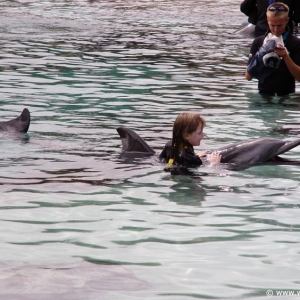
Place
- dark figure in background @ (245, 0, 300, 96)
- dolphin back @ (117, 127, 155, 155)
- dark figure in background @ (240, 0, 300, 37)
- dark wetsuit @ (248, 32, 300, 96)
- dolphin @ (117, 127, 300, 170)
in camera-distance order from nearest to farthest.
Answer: dolphin @ (117, 127, 300, 170), dolphin back @ (117, 127, 155, 155), dark figure in background @ (245, 0, 300, 96), dark wetsuit @ (248, 32, 300, 96), dark figure in background @ (240, 0, 300, 37)

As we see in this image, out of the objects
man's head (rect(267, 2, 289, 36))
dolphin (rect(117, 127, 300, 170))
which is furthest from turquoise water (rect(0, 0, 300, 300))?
man's head (rect(267, 2, 289, 36))

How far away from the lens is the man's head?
11116 millimetres

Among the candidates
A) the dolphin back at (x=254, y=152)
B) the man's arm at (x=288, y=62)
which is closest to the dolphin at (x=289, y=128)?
the man's arm at (x=288, y=62)

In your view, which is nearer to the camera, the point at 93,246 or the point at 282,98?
the point at 93,246

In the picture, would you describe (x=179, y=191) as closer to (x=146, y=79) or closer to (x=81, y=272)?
(x=81, y=272)

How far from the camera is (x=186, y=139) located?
8.14 meters

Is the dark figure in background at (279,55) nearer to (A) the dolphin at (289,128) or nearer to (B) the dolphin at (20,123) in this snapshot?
(A) the dolphin at (289,128)

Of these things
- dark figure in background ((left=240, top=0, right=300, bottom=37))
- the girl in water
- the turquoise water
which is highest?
dark figure in background ((left=240, top=0, right=300, bottom=37))

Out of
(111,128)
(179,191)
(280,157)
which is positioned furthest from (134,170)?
(111,128)

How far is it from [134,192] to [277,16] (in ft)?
15.7

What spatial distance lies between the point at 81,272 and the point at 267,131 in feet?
17.3

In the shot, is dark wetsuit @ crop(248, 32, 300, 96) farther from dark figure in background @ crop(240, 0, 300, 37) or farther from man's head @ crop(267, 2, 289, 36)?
dark figure in background @ crop(240, 0, 300, 37)

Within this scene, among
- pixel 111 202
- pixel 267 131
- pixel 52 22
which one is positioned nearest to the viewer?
pixel 111 202

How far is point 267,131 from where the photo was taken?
10.2 meters
